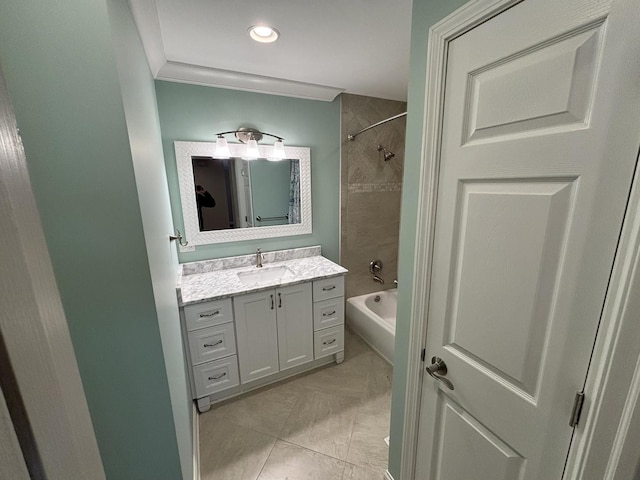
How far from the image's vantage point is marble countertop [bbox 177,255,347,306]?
1.73m

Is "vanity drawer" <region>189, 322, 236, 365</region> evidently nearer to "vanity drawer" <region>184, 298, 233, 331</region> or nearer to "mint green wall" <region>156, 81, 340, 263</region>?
"vanity drawer" <region>184, 298, 233, 331</region>

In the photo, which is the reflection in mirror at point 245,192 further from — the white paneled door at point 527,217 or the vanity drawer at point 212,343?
the white paneled door at point 527,217

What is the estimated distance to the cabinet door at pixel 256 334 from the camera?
1838 millimetres

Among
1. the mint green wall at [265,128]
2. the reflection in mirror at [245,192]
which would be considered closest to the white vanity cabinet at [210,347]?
the mint green wall at [265,128]

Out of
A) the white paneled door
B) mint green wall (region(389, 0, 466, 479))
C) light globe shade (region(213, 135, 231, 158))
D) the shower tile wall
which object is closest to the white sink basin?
the shower tile wall

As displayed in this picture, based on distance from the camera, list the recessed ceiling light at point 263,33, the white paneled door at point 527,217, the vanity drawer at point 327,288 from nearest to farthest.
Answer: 1. the white paneled door at point 527,217
2. the recessed ceiling light at point 263,33
3. the vanity drawer at point 327,288

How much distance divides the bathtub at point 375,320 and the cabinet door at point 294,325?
→ 0.66 m

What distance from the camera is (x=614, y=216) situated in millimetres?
544

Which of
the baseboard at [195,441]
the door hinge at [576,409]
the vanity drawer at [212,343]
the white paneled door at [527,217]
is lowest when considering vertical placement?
the baseboard at [195,441]

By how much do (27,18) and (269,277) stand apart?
6.24 ft

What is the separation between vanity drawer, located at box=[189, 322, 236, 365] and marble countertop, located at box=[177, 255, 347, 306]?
0.23 meters

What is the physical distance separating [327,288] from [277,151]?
4.04 feet

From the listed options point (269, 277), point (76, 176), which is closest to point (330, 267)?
point (269, 277)

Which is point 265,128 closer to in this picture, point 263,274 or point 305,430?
point 263,274
